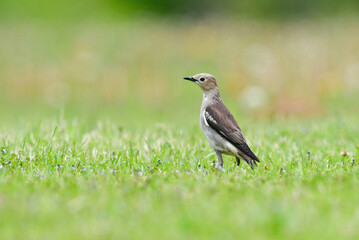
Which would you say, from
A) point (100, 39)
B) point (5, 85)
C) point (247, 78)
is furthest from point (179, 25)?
point (5, 85)

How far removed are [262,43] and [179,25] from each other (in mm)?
4924

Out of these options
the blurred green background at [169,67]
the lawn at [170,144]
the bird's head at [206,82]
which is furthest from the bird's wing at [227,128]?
the blurred green background at [169,67]

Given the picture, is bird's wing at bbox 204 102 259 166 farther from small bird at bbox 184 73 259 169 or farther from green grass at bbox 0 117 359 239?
green grass at bbox 0 117 359 239

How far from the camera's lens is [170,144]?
8594 mm

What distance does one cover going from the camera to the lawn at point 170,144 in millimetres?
4805

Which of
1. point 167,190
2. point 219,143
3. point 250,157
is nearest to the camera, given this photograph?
point 167,190

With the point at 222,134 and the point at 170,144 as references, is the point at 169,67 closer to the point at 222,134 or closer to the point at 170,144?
the point at 170,144

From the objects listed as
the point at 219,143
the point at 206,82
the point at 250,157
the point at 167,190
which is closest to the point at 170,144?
the point at 206,82

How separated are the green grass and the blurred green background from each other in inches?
292

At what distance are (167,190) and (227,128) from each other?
216cm

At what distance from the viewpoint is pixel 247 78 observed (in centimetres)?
2017

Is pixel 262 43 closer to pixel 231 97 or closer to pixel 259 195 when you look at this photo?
pixel 231 97

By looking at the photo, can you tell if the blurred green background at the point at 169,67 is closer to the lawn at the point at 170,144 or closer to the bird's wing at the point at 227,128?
the lawn at the point at 170,144

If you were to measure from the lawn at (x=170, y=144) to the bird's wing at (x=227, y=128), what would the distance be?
215 millimetres
